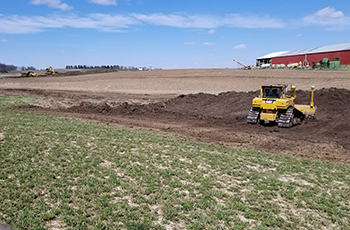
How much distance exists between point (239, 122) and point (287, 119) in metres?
3.35

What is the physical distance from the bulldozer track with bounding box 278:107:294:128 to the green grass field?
6.17 meters

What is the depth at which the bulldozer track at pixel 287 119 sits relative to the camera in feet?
58.2

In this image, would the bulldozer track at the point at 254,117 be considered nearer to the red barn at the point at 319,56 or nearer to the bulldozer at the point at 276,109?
the bulldozer at the point at 276,109

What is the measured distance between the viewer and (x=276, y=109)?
18172mm

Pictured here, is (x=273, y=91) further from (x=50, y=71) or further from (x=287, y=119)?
(x=50, y=71)

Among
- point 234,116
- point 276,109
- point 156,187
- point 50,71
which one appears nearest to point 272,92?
point 276,109

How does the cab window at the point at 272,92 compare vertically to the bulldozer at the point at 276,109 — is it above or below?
above

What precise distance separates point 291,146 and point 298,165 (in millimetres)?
3229

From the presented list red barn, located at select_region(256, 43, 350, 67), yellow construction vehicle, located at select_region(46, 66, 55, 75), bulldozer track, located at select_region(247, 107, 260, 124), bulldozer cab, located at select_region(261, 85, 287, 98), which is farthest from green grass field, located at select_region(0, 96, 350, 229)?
yellow construction vehicle, located at select_region(46, 66, 55, 75)

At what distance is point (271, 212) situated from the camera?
7.65m

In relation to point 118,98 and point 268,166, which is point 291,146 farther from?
point 118,98

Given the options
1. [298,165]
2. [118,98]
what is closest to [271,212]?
[298,165]

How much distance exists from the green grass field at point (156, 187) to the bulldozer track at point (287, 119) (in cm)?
617

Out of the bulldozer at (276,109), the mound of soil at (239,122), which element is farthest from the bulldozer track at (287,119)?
the mound of soil at (239,122)
